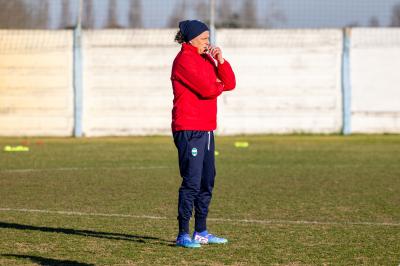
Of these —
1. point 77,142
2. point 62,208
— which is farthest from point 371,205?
point 77,142

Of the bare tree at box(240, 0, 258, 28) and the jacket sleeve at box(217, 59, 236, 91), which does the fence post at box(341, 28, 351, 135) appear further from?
Answer: the jacket sleeve at box(217, 59, 236, 91)

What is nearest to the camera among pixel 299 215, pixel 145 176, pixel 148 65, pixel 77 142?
pixel 299 215

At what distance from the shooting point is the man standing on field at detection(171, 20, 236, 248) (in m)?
9.31

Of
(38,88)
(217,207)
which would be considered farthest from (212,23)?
(217,207)

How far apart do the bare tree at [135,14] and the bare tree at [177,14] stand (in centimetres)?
87

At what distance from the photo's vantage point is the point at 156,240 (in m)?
9.70

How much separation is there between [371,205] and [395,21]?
15891 millimetres

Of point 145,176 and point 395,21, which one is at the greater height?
point 395,21

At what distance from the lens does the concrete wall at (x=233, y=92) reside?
26.8 m

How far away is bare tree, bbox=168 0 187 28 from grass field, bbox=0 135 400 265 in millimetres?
6080

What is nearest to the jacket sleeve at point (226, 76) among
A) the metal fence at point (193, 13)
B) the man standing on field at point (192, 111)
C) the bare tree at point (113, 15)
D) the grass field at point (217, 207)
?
the man standing on field at point (192, 111)

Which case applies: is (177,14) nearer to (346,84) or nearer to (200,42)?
(346,84)

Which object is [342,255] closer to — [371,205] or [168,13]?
[371,205]

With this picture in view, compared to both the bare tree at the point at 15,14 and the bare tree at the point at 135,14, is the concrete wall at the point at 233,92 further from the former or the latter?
the bare tree at the point at 15,14
